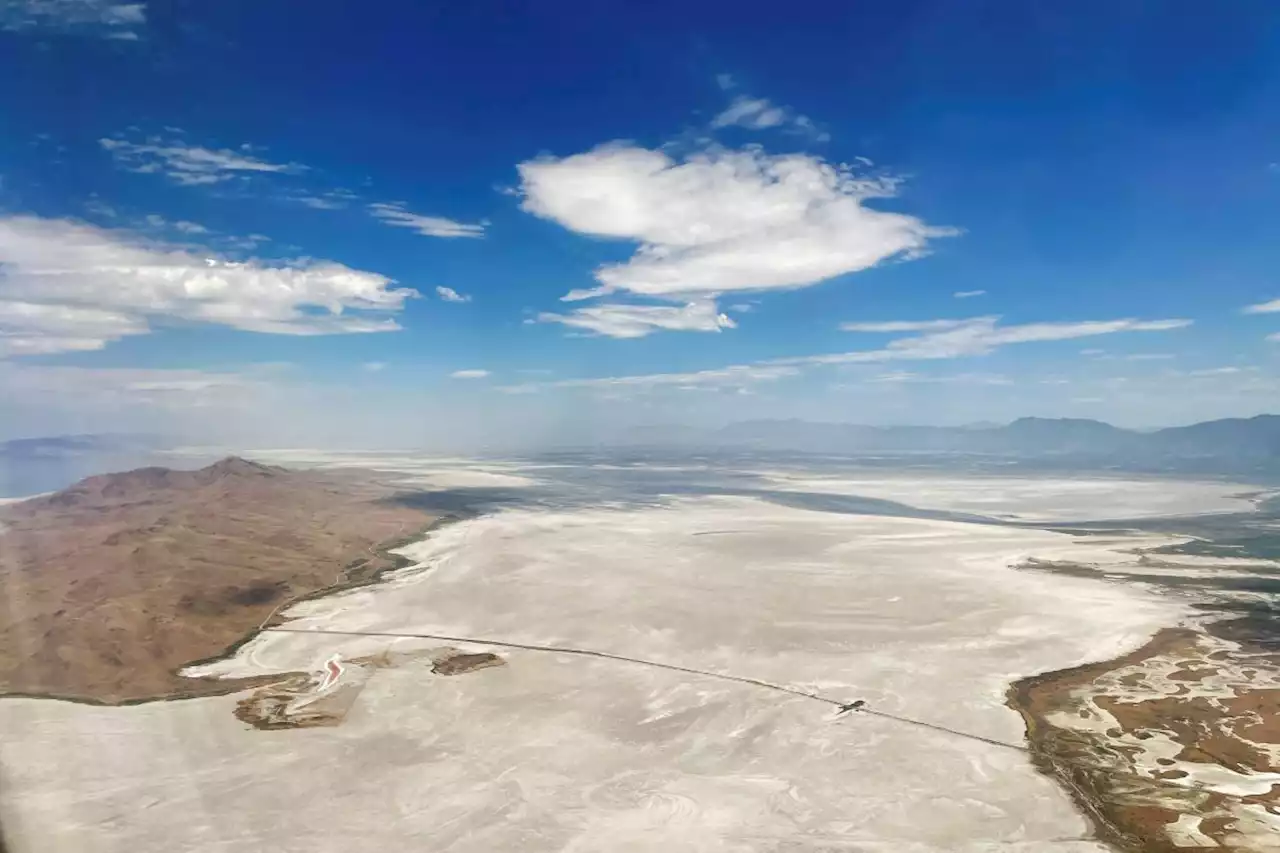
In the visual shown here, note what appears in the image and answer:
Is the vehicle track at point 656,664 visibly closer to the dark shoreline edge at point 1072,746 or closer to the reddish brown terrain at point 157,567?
the dark shoreline edge at point 1072,746

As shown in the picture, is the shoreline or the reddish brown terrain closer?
the shoreline

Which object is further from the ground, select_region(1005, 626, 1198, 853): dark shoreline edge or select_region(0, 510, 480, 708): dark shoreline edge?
select_region(1005, 626, 1198, 853): dark shoreline edge

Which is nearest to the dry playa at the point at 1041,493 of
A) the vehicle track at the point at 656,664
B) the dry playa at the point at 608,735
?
the dry playa at the point at 608,735

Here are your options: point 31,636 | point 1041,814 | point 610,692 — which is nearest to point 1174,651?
point 1041,814

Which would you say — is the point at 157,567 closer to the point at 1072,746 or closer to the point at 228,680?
the point at 228,680

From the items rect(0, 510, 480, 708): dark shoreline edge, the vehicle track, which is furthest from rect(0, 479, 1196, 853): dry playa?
rect(0, 510, 480, 708): dark shoreline edge

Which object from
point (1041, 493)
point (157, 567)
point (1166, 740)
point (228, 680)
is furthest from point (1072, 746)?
point (1041, 493)

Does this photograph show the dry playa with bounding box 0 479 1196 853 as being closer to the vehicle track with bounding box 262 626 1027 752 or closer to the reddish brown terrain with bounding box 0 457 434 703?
the vehicle track with bounding box 262 626 1027 752
